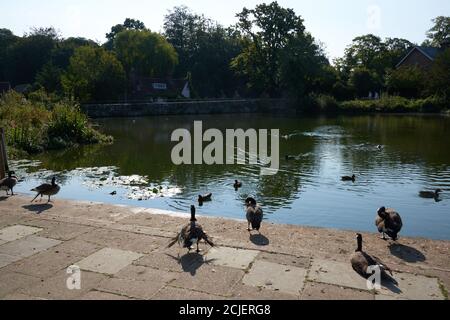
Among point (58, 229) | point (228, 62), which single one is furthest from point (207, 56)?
point (58, 229)

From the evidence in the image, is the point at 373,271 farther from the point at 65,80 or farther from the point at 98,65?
the point at 98,65

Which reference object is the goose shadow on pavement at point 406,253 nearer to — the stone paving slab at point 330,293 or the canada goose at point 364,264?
the canada goose at point 364,264

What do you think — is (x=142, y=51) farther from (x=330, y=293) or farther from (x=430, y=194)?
(x=330, y=293)

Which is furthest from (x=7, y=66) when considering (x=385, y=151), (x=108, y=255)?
(x=108, y=255)

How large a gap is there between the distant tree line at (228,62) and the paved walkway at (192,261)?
50.0 meters

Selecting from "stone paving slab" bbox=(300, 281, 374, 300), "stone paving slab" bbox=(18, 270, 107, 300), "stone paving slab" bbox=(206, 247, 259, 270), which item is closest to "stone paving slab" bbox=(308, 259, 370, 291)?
"stone paving slab" bbox=(300, 281, 374, 300)

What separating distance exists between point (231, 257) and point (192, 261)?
2.12ft

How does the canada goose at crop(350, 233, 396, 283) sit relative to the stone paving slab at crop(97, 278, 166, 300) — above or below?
above

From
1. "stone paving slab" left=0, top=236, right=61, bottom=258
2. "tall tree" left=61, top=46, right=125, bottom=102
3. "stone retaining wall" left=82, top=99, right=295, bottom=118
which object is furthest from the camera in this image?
"tall tree" left=61, top=46, right=125, bottom=102

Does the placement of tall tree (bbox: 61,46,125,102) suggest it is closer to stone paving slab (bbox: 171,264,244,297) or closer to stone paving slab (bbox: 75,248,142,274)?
stone paving slab (bbox: 75,248,142,274)

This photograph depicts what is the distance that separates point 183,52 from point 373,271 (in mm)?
86881

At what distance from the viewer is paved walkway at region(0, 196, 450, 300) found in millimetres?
5797

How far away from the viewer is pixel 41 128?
26781 mm

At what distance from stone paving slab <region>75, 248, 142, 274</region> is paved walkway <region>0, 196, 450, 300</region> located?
0.05 ft
